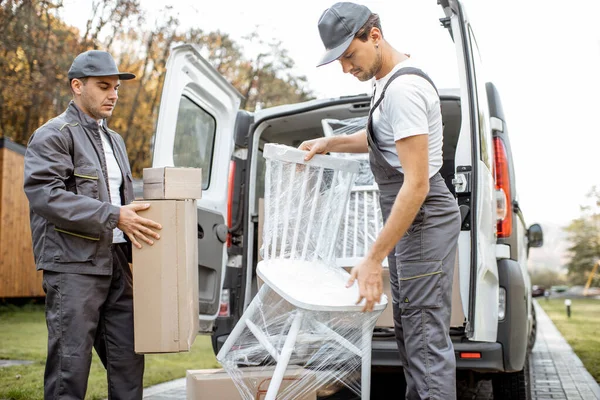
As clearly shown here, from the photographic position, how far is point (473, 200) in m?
3.33

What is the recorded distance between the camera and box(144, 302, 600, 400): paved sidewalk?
5.16 m

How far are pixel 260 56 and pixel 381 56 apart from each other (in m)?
19.5

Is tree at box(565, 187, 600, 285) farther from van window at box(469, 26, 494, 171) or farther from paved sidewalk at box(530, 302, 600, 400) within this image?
van window at box(469, 26, 494, 171)

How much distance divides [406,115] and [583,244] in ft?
196

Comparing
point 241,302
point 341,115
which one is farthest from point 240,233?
point 341,115

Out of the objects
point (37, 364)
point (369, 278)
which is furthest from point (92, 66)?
point (37, 364)

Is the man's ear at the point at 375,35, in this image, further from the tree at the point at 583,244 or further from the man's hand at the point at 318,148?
the tree at the point at 583,244

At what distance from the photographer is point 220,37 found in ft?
62.9

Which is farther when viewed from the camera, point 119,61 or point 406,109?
point 119,61

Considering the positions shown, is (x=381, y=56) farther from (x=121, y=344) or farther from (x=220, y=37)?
(x=220, y=37)

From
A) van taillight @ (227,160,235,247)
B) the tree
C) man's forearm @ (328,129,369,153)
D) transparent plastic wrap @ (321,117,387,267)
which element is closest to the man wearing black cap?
man's forearm @ (328,129,369,153)

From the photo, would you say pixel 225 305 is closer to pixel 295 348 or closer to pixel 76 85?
pixel 295 348

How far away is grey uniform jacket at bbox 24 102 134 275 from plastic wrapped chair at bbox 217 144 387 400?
0.65 meters

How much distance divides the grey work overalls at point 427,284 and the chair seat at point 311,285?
0.69ft
